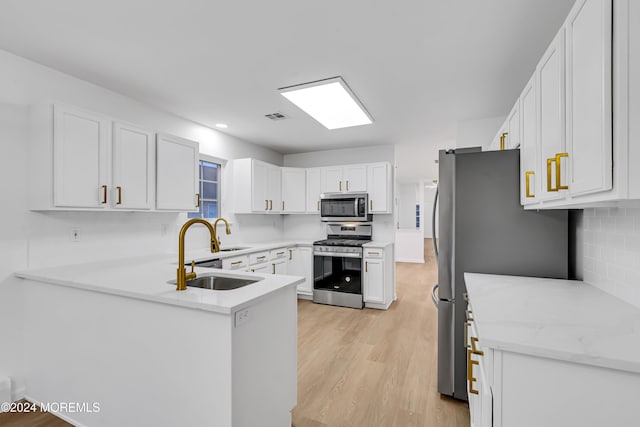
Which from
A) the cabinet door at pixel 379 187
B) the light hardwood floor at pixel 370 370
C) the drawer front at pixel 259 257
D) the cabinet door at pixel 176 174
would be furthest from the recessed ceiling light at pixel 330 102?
the light hardwood floor at pixel 370 370

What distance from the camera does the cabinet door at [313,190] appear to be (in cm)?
500

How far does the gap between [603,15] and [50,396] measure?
11.6 feet

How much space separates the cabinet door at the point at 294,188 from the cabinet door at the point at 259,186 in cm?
46

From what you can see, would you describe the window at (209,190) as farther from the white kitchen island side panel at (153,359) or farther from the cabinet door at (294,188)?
the white kitchen island side panel at (153,359)

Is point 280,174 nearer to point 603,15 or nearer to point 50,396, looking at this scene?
point 50,396

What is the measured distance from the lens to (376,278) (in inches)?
167

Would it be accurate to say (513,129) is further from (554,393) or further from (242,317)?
(242,317)

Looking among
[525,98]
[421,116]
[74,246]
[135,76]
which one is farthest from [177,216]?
[525,98]

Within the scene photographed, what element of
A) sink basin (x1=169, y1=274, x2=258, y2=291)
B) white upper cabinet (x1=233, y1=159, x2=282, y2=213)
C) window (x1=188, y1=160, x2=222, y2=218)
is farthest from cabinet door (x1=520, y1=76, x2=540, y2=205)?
window (x1=188, y1=160, x2=222, y2=218)

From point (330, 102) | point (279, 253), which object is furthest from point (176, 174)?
point (279, 253)

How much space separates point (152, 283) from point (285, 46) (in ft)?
5.93

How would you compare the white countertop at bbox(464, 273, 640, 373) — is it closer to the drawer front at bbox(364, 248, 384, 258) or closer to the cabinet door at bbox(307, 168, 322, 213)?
the drawer front at bbox(364, 248, 384, 258)

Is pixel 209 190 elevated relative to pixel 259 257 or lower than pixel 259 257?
elevated

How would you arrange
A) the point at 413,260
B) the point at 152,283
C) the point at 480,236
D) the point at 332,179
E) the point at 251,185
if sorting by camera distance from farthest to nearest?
the point at 413,260, the point at 332,179, the point at 251,185, the point at 480,236, the point at 152,283
